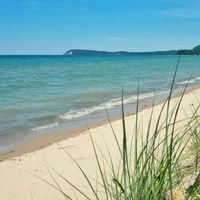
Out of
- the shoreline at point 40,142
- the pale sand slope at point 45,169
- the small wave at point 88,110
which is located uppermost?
the pale sand slope at point 45,169

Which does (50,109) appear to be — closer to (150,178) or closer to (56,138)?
(56,138)

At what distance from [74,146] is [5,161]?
1186mm

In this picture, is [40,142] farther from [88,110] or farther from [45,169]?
[88,110]

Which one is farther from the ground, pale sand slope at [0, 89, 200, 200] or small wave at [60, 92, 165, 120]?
pale sand slope at [0, 89, 200, 200]

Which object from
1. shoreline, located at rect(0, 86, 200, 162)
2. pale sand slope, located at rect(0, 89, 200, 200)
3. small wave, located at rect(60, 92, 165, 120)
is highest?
pale sand slope, located at rect(0, 89, 200, 200)

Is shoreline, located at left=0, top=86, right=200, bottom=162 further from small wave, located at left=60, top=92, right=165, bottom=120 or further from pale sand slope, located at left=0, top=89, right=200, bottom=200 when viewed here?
small wave, located at left=60, top=92, right=165, bottom=120

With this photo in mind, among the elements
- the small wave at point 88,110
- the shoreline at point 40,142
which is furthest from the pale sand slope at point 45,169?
the small wave at point 88,110

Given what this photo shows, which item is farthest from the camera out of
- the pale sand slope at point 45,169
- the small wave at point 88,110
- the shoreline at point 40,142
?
the small wave at point 88,110

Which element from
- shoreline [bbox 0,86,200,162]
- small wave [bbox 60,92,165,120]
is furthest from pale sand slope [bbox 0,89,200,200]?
small wave [bbox 60,92,165,120]

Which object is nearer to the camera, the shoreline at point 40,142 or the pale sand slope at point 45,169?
the pale sand slope at point 45,169

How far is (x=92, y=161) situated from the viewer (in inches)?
226

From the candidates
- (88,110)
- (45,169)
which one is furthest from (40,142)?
(88,110)

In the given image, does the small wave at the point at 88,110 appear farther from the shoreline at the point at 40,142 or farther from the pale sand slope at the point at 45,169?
the pale sand slope at the point at 45,169

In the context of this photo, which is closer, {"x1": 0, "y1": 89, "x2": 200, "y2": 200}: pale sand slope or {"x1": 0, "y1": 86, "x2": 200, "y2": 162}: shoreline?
{"x1": 0, "y1": 89, "x2": 200, "y2": 200}: pale sand slope
